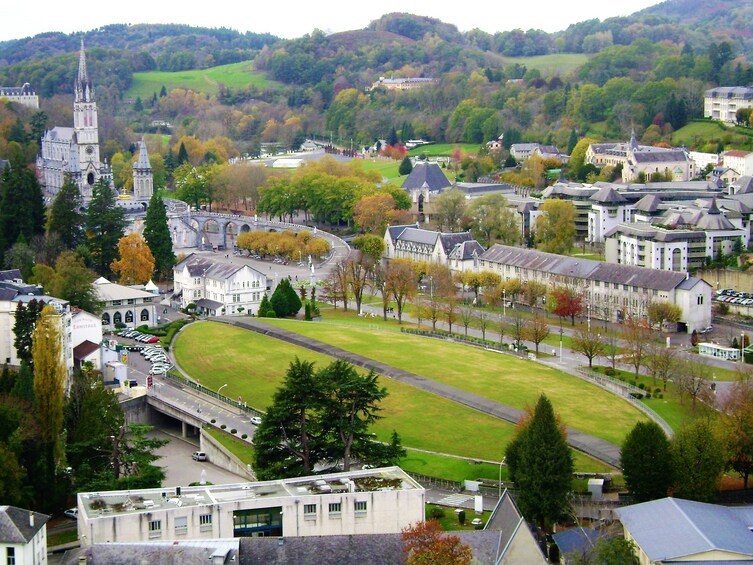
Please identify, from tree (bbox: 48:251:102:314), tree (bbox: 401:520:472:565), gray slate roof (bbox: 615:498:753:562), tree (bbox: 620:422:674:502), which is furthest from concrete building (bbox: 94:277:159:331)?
tree (bbox: 401:520:472:565)

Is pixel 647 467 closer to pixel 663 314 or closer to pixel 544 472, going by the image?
pixel 544 472

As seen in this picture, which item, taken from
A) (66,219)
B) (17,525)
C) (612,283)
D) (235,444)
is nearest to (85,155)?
(66,219)

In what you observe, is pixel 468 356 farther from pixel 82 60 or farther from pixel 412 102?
pixel 412 102

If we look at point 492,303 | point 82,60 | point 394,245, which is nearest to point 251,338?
point 492,303

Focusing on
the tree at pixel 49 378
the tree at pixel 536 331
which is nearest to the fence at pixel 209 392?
the tree at pixel 49 378

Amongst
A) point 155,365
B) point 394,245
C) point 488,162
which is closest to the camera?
point 155,365

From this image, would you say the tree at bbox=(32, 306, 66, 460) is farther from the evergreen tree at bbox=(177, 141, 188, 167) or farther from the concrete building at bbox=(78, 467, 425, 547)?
the evergreen tree at bbox=(177, 141, 188, 167)

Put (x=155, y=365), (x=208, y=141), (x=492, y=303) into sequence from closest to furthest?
(x=155, y=365) < (x=492, y=303) < (x=208, y=141)
